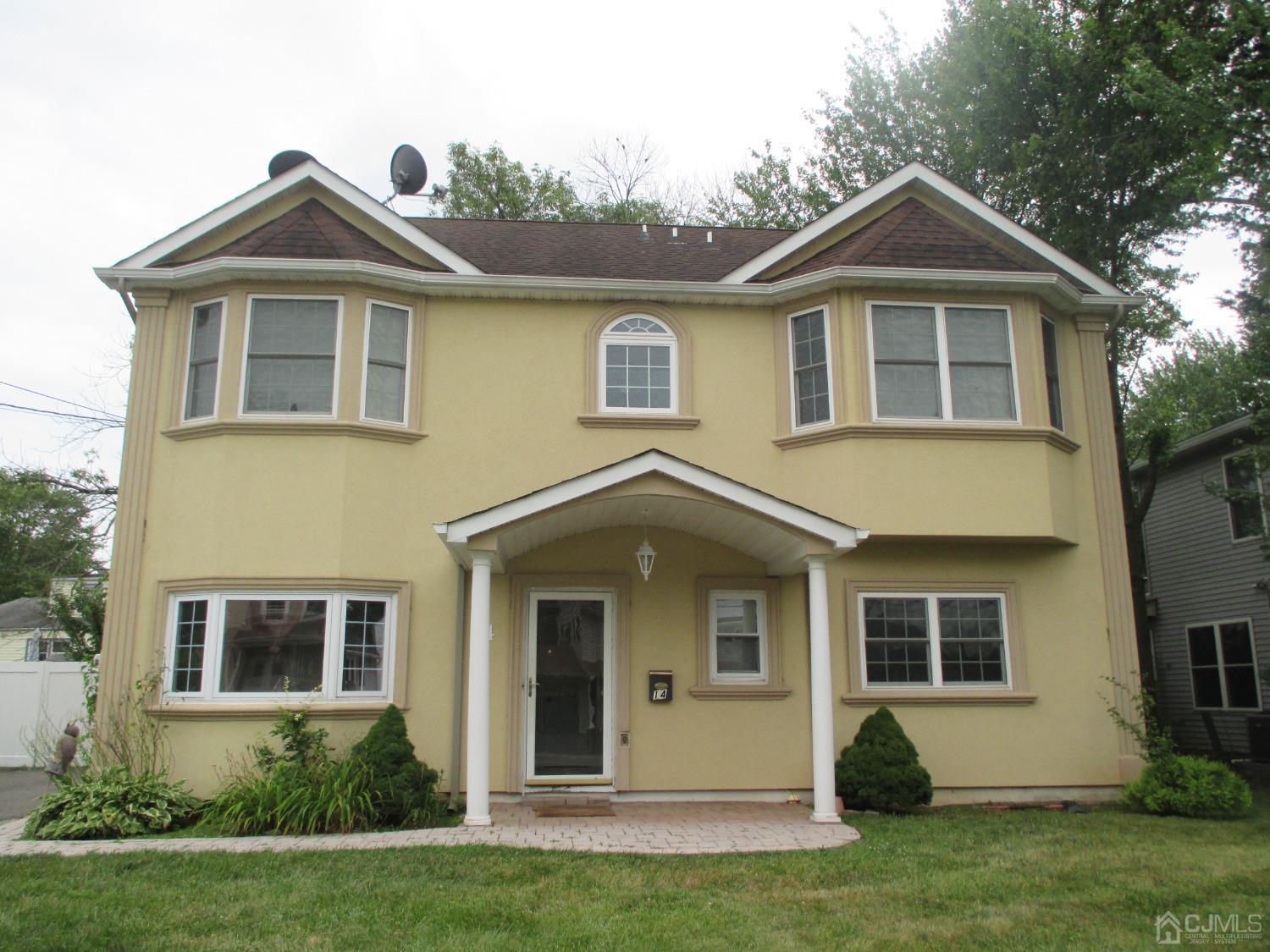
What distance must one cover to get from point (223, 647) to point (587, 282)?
228 inches

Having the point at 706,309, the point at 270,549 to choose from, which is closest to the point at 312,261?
the point at 270,549

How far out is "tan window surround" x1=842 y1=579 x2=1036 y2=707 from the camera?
11352 millimetres

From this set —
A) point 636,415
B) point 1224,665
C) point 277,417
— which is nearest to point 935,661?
point 636,415

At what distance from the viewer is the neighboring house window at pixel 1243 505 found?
1720cm

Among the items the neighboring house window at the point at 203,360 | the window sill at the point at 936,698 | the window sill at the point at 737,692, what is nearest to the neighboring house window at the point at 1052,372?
the window sill at the point at 936,698

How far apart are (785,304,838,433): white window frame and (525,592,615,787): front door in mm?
3048

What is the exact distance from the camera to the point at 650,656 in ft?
37.4

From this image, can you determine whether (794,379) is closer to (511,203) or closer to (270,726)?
(270,726)

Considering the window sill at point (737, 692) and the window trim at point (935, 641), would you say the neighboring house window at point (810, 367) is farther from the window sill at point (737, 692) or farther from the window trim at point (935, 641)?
the window sill at point (737, 692)

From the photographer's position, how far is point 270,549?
10.8 metres

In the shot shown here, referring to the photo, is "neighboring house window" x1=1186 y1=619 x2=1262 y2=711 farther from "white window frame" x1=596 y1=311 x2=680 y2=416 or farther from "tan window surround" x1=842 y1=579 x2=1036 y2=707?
"white window frame" x1=596 y1=311 x2=680 y2=416

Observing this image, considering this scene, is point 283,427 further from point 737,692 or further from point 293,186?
point 737,692

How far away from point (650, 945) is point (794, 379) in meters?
7.56

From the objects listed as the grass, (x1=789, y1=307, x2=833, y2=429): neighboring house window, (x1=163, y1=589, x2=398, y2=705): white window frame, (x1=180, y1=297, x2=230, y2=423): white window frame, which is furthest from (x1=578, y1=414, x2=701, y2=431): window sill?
the grass
